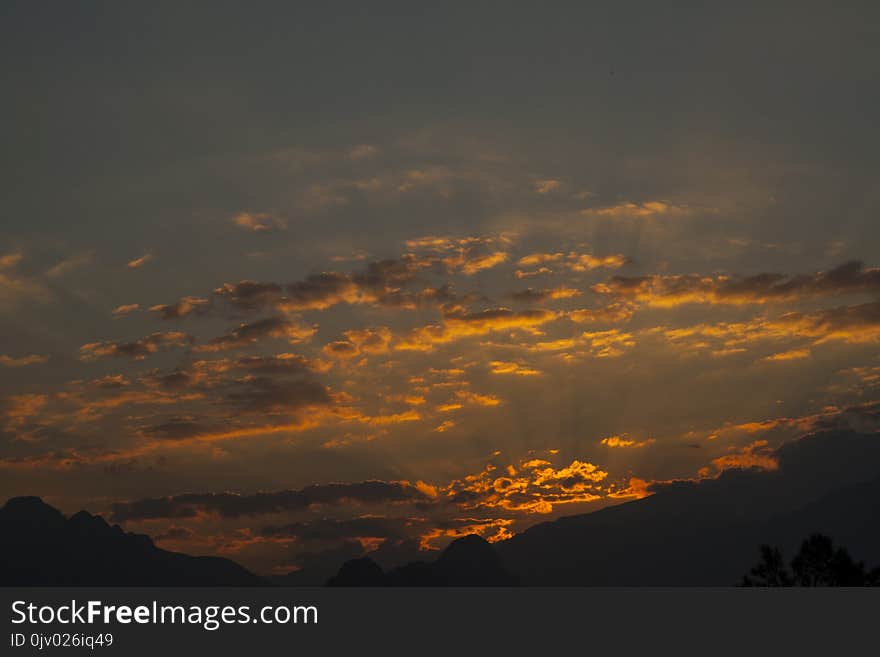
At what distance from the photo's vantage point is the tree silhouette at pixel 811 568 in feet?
375

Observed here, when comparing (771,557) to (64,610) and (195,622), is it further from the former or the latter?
(64,610)

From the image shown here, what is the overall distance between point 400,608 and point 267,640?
26296mm

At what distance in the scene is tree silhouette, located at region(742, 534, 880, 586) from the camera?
114312 millimetres

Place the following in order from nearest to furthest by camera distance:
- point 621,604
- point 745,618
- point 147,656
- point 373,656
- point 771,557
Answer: point 147,656 < point 373,656 < point 745,618 < point 621,604 < point 771,557

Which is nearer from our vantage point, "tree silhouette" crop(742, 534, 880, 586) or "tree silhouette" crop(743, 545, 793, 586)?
"tree silhouette" crop(742, 534, 880, 586)

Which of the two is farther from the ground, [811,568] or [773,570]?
[773,570]

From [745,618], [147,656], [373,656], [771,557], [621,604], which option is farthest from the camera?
[771,557]

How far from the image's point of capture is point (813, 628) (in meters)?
75.2

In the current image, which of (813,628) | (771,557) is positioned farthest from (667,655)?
(771,557)

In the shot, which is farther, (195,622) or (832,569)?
(832,569)

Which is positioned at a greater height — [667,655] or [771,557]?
[771,557]

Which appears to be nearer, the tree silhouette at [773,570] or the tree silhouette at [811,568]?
the tree silhouette at [811,568]

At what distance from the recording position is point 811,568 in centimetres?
11562

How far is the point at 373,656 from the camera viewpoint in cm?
7800
